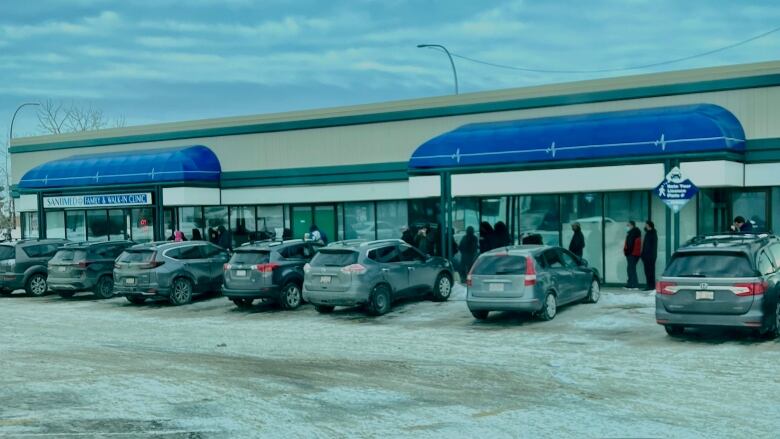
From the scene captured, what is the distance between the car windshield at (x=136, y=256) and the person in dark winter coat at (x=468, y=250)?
9.07 metres

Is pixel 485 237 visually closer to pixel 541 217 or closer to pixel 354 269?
pixel 541 217

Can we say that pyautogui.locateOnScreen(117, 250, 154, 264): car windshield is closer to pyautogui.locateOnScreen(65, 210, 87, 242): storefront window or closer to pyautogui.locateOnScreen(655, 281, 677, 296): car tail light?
pyautogui.locateOnScreen(655, 281, 677, 296): car tail light

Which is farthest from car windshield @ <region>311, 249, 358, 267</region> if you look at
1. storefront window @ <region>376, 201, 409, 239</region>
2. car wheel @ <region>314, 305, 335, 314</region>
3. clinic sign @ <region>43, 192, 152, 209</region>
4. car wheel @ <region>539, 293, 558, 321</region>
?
clinic sign @ <region>43, 192, 152, 209</region>

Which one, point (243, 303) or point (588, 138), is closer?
point (243, 303)

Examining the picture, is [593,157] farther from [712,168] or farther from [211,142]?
[211,142]

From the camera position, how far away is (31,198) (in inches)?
1551

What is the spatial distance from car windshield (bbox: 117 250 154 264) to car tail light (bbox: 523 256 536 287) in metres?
10.3

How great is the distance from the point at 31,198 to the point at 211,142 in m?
11.5

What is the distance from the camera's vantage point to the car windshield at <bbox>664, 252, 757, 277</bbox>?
551 inches

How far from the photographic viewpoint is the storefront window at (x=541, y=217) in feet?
Answer: 80.4

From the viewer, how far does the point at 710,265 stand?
46.8 ft

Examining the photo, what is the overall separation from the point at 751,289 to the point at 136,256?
15.2 metres

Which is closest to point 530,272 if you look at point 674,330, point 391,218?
point 674,330

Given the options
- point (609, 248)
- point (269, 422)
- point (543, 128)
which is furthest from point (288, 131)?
point (269, 422)
